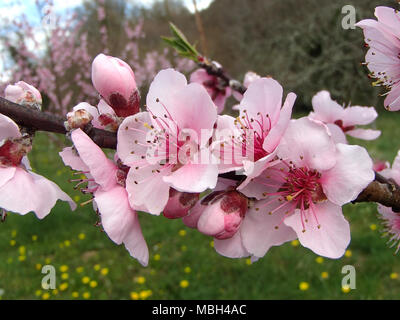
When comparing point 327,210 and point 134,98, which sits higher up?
point 134,98

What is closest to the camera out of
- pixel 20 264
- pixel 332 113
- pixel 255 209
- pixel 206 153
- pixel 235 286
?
pixel 206 153

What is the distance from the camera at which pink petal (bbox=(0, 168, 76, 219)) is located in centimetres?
69

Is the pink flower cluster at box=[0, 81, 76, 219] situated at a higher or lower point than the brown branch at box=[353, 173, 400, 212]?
higher

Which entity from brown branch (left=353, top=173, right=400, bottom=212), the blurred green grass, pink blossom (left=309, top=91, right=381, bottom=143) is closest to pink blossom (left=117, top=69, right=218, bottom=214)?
brown branch (left=353, top=173, right=400, bottom=212)

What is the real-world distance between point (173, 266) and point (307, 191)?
2.88m

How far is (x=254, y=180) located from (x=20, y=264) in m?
3.63

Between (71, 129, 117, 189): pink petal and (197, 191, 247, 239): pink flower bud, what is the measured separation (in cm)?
19

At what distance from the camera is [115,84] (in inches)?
30.3

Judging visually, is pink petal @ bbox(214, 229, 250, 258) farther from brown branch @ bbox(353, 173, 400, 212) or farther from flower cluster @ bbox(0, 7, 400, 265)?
brown branch @ bbox(353, 173, 400, 212)

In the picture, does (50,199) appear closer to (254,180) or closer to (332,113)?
(254,180)

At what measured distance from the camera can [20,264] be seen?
3711 mm

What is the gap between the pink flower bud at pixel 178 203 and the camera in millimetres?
705

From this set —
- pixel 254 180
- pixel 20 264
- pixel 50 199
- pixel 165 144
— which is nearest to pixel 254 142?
pixel 254 180

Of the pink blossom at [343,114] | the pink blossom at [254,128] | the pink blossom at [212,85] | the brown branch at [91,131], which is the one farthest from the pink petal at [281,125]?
the pink blossom at [212,85]
